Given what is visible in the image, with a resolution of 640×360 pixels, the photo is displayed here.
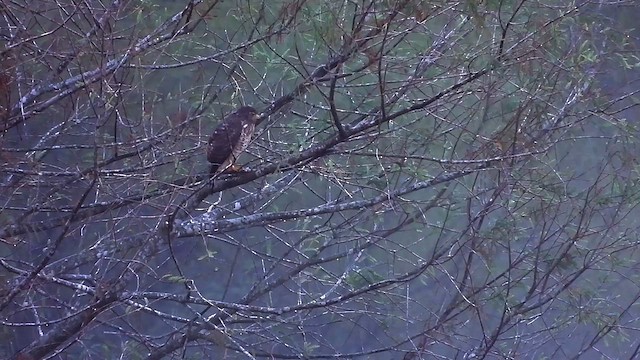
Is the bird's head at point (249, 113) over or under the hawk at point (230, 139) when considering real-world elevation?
over

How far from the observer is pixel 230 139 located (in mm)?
3936

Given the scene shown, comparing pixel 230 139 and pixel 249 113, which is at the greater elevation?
pixel 249 113

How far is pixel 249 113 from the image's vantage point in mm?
4094

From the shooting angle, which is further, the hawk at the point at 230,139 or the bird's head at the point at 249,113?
the bird's head at the point at 249,113

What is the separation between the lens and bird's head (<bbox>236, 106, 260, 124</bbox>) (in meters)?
4.07

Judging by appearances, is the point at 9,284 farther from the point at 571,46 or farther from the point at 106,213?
the point at 571,46

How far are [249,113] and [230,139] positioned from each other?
0.20 m

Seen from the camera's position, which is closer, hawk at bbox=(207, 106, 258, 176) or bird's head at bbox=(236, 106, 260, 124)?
hawk at bbox=(207, 106, 258, 176)

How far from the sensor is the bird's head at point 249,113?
4066 mm

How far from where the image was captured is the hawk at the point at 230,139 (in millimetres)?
3930

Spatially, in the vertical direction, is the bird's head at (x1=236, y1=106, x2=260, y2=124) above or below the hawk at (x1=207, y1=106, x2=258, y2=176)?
above

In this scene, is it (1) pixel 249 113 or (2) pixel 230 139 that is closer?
(2) pixel 230 139

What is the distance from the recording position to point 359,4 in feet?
10.9

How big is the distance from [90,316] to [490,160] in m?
1.62
